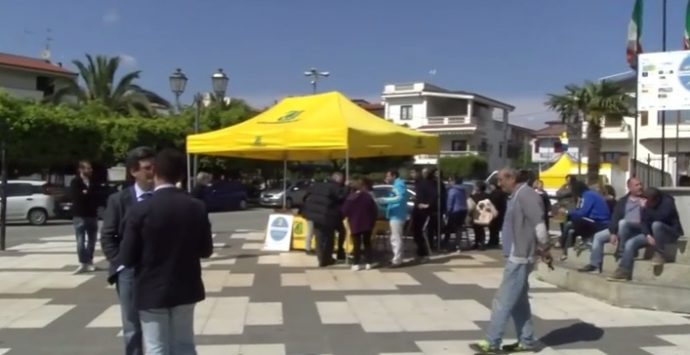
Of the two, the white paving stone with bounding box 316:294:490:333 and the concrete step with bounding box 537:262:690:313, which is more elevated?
the concrete step with bounding box 537:262:690:313

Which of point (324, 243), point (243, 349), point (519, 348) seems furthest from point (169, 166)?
point (324, 243)

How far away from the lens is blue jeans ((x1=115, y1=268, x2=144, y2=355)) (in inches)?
224

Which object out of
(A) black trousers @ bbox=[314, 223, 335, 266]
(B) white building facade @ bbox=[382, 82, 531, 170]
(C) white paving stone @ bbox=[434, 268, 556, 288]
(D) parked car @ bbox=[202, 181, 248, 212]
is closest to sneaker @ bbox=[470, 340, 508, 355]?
(C) white paving stone @ bbox=[434, 268, 556, 288]

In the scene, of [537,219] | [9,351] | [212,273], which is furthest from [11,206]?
[537,219]

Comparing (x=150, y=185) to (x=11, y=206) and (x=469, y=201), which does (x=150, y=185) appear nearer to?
(x=469, y=201)

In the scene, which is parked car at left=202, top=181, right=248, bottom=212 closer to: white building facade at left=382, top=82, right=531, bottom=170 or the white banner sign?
the white banner sign

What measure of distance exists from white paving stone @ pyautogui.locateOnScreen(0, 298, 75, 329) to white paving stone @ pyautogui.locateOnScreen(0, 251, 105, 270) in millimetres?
3706

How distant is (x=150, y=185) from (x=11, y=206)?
77.3 ft

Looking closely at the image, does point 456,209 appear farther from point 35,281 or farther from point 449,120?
point 449,120

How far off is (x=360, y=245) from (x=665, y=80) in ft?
19.1

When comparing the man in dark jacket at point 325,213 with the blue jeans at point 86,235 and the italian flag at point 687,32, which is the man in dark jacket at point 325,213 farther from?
the italian flag at point 687,32

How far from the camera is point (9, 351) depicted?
7.79 meters

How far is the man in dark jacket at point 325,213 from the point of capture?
47.0 ft

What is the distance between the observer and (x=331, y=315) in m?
9.67
